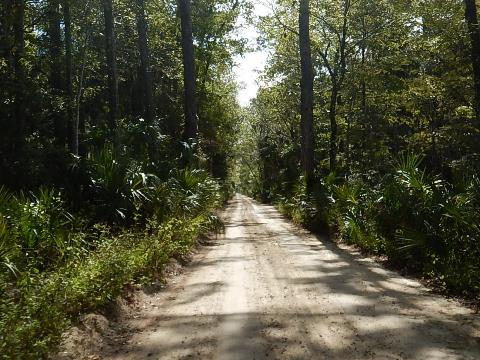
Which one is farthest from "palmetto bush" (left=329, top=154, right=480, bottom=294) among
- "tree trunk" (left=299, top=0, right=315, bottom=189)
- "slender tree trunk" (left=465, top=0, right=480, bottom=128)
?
"tree trunk" (left=299, top=0, right=315, bottom=189)

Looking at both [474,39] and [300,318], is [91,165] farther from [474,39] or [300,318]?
[474,39]

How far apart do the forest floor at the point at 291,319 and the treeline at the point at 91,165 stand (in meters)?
0.71

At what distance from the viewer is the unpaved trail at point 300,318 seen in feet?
15.9

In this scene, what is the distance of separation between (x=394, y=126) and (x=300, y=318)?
24721 mm

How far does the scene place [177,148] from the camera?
17.9 meters

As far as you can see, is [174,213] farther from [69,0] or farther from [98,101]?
[98,101]

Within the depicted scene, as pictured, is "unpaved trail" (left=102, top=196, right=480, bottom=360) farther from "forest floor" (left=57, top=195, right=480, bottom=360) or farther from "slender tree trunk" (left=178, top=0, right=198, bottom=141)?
"slender tree trunk" (left=178, top=0, right=198, bottom=141)

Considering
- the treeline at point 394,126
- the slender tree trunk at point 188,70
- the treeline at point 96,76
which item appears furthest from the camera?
the slender tree trunk at point 188,70

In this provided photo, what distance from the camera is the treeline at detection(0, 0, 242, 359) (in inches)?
217

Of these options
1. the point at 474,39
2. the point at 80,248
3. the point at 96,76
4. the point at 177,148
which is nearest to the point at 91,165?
the point at 80,248

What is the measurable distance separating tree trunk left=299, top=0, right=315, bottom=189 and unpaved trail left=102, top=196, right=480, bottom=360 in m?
10.4

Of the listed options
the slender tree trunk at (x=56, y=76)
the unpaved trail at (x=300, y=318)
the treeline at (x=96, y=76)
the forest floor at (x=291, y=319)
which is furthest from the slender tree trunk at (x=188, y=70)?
the forest floor at (x=291, y=319)

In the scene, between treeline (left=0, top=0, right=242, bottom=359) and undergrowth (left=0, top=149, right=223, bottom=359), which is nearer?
undergrowth (left=0, top=149, right=223, bottom=359)

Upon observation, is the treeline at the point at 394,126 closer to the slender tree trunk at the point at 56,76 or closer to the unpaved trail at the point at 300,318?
the unpaved trail at the point at 300,318
